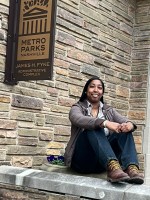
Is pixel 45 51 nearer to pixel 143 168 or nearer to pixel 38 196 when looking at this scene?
pixel 38 196

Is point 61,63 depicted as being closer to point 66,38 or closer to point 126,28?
point 66,38

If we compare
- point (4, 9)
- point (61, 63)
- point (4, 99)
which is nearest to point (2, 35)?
point (4, 9)

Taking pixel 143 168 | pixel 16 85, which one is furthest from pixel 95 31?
pixel 143 168

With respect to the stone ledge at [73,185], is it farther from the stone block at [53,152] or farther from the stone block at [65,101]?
the stone block at [65,101]

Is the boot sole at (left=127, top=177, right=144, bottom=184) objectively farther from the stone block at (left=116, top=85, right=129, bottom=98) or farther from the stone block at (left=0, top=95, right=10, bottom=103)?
the stone block at (left=116, top=85, right=129, bottom=98)

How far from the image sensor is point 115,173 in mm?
3432

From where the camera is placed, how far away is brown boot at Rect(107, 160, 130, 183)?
3396mm

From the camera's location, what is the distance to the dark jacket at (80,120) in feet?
12.2

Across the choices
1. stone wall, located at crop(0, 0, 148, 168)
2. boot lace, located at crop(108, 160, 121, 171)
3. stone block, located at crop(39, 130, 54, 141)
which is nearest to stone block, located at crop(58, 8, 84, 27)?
stone wall, located at crop(0, 0, 148, 168)

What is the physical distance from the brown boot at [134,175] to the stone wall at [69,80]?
1605mm

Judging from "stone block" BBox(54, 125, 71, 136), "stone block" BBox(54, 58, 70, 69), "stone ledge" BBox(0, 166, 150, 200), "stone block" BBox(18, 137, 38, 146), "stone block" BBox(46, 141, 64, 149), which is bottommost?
"stone ledge" BBox(0, 166, 150, 200)

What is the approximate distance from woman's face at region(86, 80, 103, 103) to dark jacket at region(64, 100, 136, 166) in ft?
0.32

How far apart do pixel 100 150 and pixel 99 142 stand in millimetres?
73

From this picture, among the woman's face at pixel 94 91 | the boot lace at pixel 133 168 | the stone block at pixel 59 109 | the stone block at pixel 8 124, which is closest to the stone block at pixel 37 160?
the stone block at pixel 8 124
